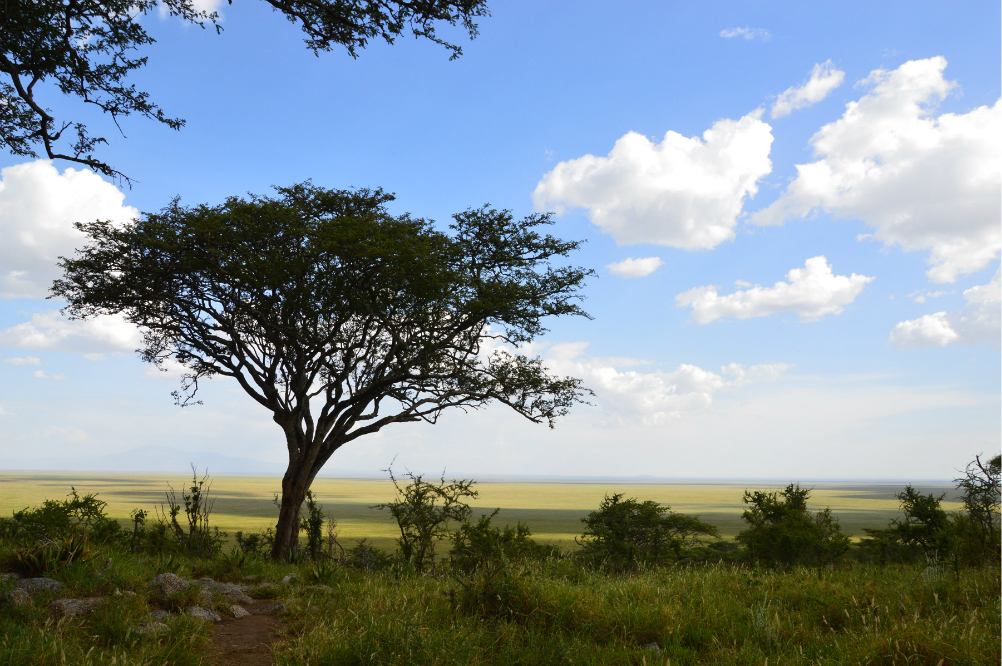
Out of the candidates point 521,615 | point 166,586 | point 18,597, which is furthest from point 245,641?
point 521,615

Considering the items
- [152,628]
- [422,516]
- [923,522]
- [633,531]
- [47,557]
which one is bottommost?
[633,531]

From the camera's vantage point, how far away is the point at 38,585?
7617 mm

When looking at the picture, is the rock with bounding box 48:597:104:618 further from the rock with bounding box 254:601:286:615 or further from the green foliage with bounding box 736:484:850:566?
the green foliage with bounding box 736:484:850:566

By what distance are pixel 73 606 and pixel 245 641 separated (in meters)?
2.08

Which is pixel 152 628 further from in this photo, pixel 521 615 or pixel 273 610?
pixel 521 615

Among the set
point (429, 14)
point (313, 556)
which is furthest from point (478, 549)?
point (429, 14)

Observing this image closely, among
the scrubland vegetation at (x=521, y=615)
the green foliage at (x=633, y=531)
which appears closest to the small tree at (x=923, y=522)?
the green foliage at (x=633, y=531)

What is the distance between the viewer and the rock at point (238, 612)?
308 inches

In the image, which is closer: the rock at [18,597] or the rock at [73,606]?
the rock at [73,606]

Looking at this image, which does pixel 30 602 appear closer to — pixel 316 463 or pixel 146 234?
pixel 316 463

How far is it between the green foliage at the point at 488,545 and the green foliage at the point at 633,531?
74.6 inches

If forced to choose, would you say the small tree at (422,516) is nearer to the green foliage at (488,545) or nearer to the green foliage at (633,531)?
Result: the green foliage at (488,545)

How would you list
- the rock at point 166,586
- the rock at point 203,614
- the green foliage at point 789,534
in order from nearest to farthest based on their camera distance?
1. the rock at point 203,614
2. the rock at point 166,586
3. the green foliage at point 789,534

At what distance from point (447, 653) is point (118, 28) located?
12.7 m
